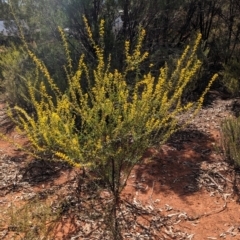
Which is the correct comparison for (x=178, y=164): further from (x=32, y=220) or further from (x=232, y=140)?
(x=32, y=220)

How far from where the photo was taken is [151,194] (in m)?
3.73

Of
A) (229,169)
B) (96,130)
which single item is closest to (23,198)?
(96,130)

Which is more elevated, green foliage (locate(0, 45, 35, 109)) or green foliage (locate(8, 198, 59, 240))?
green foliage (locate(0, 45, 35, 109))

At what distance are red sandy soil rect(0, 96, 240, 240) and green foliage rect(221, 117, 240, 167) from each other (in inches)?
4.5

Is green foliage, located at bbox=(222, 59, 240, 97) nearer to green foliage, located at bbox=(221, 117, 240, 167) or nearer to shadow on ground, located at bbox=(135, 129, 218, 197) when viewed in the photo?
shadow on ground, located at bbox=(135, 129, 218, 197)

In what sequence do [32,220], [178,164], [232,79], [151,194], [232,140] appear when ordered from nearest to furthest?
[32,220] → [151,194] → [232,140] → [178,164] → [232,79]

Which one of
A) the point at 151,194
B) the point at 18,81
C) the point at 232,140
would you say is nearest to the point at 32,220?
the point at 151,194

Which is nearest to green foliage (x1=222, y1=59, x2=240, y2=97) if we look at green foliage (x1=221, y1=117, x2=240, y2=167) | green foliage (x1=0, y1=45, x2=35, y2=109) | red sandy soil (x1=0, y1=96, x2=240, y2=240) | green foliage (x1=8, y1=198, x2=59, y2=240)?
red sandy soil (x1=0, y1=96, x2=240, y2=240)

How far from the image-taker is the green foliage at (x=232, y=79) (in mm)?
6586

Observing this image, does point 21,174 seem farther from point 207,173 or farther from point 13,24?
point 13,24

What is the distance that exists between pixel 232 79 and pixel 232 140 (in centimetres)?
276

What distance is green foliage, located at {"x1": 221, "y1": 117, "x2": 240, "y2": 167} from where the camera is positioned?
405 cm

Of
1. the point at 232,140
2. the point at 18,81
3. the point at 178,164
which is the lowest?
the point at 178,164

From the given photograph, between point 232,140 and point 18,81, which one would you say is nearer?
point 232,140
